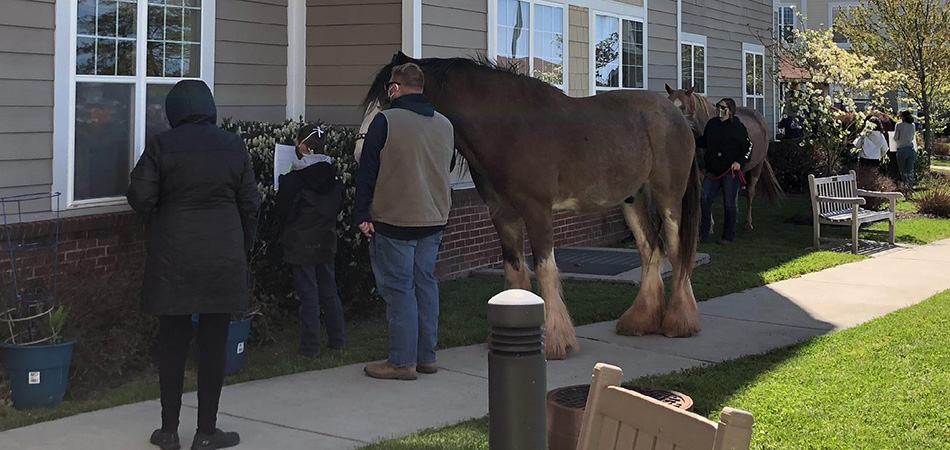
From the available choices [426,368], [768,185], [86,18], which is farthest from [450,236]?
[768,185]

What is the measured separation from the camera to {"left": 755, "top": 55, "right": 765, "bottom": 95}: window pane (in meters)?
21.7

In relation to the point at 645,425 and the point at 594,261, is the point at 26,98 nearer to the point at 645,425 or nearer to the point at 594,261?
the point at 645,425

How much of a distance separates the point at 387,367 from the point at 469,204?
4.76 metres

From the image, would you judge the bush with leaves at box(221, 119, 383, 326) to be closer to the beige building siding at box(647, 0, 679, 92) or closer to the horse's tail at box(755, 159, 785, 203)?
the beige building siding at box(647, 0, 679, 92)

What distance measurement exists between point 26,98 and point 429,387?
3.40 metres

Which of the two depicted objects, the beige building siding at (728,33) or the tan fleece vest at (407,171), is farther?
the beige building siding at (728,33)

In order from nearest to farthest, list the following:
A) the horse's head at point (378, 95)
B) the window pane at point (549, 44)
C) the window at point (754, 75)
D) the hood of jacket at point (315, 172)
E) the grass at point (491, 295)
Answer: the grass at point (491, 295)
the horse's head at point (378, 95)
the hood of jacket at point (315, 172)
the window pane at point (549, 44)
the window at point (754, 75)

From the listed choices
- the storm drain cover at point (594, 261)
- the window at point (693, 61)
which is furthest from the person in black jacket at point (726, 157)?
the window at point (693, 61)

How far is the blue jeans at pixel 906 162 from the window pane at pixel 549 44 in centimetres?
1169

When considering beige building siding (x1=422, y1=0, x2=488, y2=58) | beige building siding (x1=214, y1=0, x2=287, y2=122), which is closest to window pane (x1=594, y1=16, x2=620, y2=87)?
beige building siding (x1=422, y1=0, x2=488, y2=58)

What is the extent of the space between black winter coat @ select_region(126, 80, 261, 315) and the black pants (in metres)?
0.15

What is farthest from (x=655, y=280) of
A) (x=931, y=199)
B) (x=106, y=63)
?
(x=931, y=199)

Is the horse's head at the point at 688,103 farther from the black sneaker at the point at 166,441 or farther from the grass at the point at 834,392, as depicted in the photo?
the black sneaker at the point at 166,441

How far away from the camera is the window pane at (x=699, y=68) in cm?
1848
